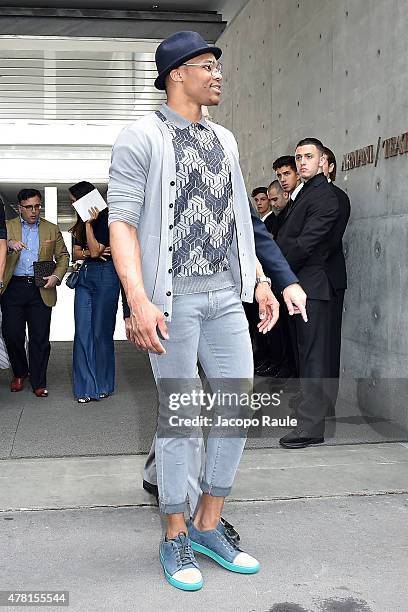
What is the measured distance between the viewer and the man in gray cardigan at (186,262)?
121 inches

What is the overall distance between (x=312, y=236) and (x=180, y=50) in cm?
255

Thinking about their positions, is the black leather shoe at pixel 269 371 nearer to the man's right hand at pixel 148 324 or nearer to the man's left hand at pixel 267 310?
the man's left hand at pixel 267 310

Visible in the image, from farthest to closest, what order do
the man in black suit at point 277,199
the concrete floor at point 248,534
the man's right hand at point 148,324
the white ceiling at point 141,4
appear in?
the white ceiling at point 141,4
the man in black suit at point 277,199
the concrete floor at point 248,534
the man's right hand at point 148,324

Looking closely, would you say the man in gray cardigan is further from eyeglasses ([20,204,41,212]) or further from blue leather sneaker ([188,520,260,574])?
eyeglasses ([20,204,41,212])

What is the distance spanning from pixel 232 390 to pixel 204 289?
1.27 ft

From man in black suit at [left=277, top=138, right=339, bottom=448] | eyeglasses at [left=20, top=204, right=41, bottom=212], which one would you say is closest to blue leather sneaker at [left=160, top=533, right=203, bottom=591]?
man in black suit at [left=277, top=138, right=339, bottom=448]

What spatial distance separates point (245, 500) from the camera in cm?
420

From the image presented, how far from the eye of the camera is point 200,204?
3.17 metres

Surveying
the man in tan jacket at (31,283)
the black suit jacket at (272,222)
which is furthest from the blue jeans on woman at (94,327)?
the black suit jacket at (272,222)

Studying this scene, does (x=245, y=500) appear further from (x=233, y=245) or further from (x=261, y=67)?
(x=261, y=67)

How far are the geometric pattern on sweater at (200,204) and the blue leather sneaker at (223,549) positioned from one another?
1.00 m

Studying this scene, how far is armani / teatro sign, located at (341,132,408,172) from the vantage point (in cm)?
561

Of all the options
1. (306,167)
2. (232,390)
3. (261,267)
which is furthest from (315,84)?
(232,390)

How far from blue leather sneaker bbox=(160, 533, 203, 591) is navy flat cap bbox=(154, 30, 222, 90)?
Result: 1.71 m
